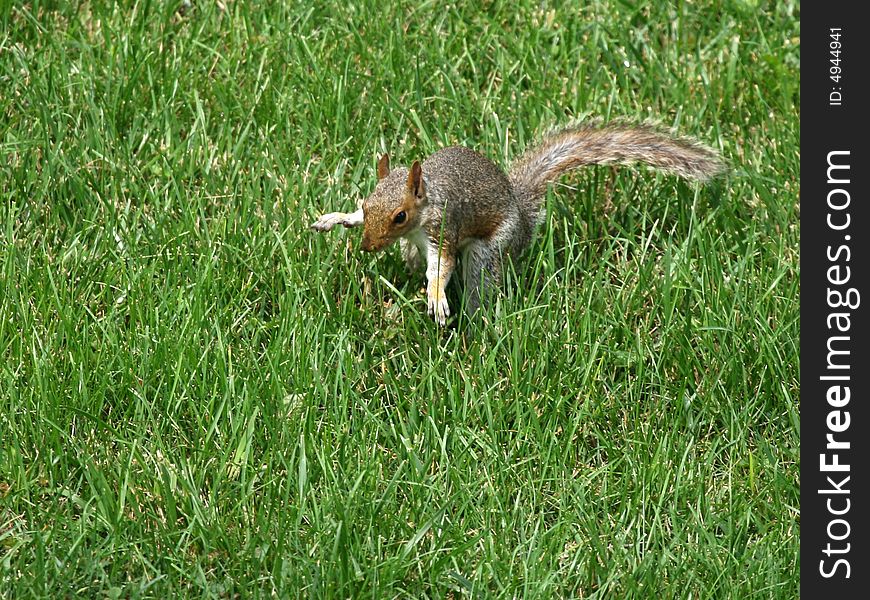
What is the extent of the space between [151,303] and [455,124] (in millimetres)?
1249

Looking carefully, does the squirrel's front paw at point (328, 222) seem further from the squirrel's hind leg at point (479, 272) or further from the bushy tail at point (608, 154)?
the bushy tail at point (608, 154)

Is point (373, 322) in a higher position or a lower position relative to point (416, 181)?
lower

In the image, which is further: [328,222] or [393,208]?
[328,222]

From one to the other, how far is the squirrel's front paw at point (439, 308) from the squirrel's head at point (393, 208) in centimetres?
19

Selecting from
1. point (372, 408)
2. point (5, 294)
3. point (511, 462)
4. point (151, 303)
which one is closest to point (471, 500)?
point (511, 462)

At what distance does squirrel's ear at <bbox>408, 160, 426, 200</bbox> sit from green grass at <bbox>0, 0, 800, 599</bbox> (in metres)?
0.28

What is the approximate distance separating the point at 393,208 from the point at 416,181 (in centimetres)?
11

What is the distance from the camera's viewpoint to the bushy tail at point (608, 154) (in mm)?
3811

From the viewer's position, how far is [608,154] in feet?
12.5

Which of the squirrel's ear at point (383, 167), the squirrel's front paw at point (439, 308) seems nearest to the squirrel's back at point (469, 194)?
the squirrel's ear at point (383, 167)

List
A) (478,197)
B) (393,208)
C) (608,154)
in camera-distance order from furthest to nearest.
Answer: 1. (608,154)
2. (478,197)
3. (393,208)

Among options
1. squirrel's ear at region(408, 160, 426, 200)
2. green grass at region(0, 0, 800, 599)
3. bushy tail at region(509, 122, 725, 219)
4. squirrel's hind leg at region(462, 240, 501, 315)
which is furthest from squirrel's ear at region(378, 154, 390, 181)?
bushy tail at region(509, 122, 725, 219)

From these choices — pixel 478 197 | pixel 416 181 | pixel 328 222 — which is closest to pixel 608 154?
pixel 478 197

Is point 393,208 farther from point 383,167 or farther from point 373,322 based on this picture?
point 373,322
